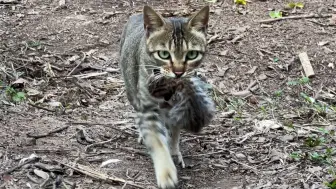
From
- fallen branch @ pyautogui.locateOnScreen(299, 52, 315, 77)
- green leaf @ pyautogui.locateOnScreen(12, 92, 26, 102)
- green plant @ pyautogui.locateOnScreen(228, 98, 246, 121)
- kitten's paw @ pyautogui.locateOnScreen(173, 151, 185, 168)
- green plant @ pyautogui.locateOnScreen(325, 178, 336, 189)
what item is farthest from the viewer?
fallen branch @ pyautogui.locateOnScreen(299, 52, 315, 77)

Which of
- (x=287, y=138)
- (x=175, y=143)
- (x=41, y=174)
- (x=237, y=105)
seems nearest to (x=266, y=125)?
(x=287, y=138)

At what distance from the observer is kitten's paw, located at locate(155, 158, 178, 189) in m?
4.83

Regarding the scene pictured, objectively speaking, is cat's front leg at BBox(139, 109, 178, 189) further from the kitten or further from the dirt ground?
the dirt ground

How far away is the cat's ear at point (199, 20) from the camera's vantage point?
530 cm

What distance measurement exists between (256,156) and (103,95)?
2283 mm

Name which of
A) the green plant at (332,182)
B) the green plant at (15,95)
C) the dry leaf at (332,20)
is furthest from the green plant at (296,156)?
the dry leaf at (332,20)

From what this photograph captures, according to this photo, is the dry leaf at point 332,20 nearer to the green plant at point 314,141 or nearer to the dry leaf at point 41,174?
the green plant at point 314,141

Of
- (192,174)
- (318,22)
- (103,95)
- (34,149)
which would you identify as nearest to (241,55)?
(318,22)

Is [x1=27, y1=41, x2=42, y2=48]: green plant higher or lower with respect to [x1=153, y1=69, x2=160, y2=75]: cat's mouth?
lower

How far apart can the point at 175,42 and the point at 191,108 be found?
22.6 inches

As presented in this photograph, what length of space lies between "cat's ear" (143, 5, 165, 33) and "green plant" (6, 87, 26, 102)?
6.29 ft

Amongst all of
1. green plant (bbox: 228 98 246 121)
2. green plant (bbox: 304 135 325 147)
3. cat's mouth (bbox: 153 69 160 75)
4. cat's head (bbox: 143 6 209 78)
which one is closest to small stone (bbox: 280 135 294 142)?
green plant (bbox: 304 135 325 147)

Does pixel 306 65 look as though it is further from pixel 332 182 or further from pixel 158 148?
pixel 158 148

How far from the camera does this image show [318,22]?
8836mm
